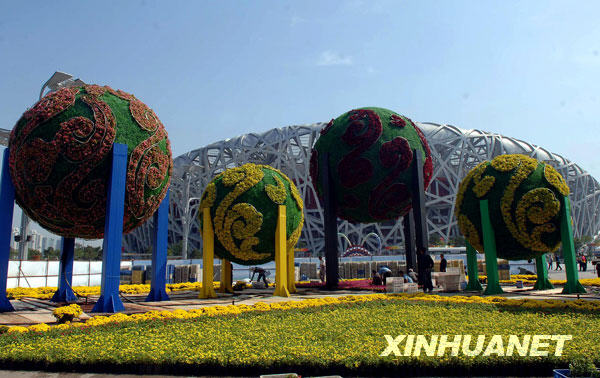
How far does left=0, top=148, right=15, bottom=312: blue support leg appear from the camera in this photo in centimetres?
988

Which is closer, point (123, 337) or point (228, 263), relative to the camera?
point (123, 337)

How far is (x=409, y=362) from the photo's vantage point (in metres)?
4.38

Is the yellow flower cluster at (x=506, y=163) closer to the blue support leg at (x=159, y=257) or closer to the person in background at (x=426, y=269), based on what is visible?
the person in background at (x=426, y=269)

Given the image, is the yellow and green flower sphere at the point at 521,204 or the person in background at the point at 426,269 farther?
the person in background at the point at 426,269

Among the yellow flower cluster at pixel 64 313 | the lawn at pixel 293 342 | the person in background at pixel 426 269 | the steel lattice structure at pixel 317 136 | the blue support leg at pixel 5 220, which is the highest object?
the steel lattice structure at pixel 317 136

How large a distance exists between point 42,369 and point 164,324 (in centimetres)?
213

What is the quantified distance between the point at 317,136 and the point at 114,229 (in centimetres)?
5138

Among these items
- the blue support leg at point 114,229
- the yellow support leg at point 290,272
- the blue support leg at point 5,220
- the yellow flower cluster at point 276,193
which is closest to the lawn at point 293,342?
the blue support leg at point 114,229

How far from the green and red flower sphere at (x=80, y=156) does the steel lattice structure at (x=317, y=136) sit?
155 ft

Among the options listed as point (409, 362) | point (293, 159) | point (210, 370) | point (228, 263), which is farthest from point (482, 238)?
point (293, 159)

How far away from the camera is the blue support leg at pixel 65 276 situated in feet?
40.1

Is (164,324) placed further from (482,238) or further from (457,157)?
(457,157)

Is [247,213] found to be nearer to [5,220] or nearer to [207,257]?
[207,257]

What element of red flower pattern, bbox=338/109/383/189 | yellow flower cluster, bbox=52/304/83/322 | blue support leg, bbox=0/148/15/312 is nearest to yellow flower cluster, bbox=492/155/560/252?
red flower pattern, bbox=338/109/383/189
